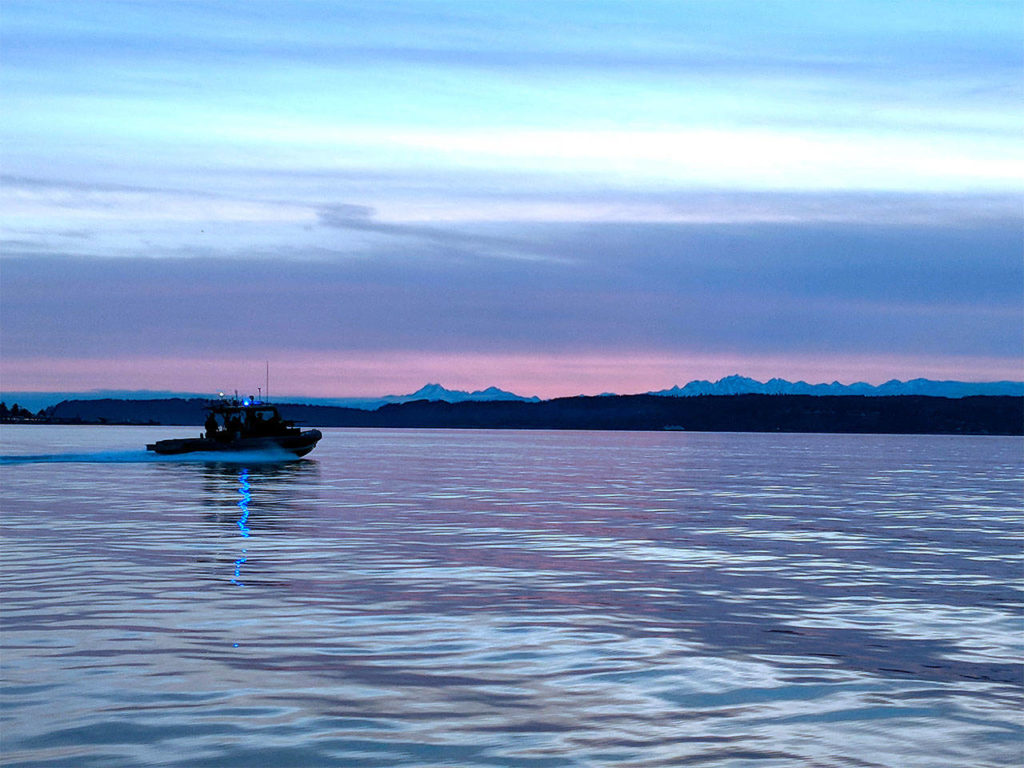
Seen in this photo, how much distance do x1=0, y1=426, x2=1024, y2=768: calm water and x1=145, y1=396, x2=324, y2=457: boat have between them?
46696 mm

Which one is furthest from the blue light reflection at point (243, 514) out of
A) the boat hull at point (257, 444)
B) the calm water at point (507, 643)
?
the boat hull at point (257, 444)

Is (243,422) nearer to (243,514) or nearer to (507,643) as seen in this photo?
(243,514)

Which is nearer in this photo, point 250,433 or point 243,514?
point 243,514

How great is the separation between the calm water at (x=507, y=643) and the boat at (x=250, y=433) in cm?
4670

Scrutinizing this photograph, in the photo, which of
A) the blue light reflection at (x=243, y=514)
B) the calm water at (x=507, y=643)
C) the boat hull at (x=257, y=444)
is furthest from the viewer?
the boat hull at (x=257, y=444)

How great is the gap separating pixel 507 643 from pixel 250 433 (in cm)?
7079

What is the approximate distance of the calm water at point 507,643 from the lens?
1151 centimetres

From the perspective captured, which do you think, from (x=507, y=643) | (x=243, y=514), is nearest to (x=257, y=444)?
(x=243, y=514)

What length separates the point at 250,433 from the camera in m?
84.5

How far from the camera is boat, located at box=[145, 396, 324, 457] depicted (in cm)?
8394

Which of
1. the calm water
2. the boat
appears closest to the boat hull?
the boat

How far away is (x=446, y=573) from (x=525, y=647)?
321 inches

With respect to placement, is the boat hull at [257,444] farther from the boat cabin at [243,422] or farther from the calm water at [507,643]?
the calm water at [507,643]

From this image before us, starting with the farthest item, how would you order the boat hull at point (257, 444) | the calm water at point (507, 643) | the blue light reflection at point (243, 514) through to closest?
1. the boat hull at point (257, 444)
2. the blue light reflection at point (243, 514)
3. the calm water at point (507, 643)
